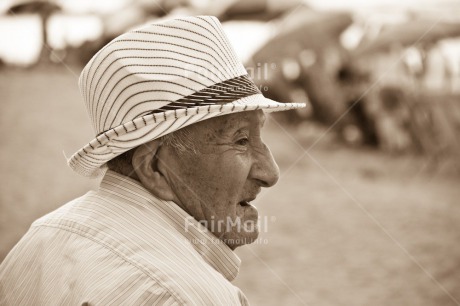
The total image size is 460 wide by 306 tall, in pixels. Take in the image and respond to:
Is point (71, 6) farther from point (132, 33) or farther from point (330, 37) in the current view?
point (132, 33)

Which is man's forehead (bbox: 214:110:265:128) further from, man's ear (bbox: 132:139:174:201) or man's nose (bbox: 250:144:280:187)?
man's ear (bbox: 132:139:174:201)

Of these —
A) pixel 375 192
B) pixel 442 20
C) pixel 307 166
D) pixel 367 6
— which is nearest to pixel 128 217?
pixel 375 192

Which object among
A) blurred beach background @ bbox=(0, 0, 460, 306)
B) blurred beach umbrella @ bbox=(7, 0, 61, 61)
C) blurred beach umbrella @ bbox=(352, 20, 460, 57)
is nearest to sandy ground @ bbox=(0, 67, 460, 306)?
blurred beach background @ bbox=(0, 0, 460, 306)

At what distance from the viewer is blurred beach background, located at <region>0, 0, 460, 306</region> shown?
546 centimetres

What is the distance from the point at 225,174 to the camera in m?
1.68

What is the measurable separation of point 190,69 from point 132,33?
0.19 meters

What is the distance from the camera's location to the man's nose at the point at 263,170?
1.71 m

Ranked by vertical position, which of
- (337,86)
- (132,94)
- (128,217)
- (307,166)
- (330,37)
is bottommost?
(307,166)

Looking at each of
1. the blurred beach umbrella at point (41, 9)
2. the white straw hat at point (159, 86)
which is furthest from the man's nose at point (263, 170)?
the blurred beach umbrella at point (41, 9)

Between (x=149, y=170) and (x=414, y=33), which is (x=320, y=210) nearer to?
(x=414, y=33)

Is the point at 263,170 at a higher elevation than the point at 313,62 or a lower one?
higher

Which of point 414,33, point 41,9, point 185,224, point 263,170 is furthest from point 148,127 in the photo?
point 41,9

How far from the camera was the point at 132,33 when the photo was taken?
1.61 metres

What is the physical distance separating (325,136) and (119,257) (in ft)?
30.6
